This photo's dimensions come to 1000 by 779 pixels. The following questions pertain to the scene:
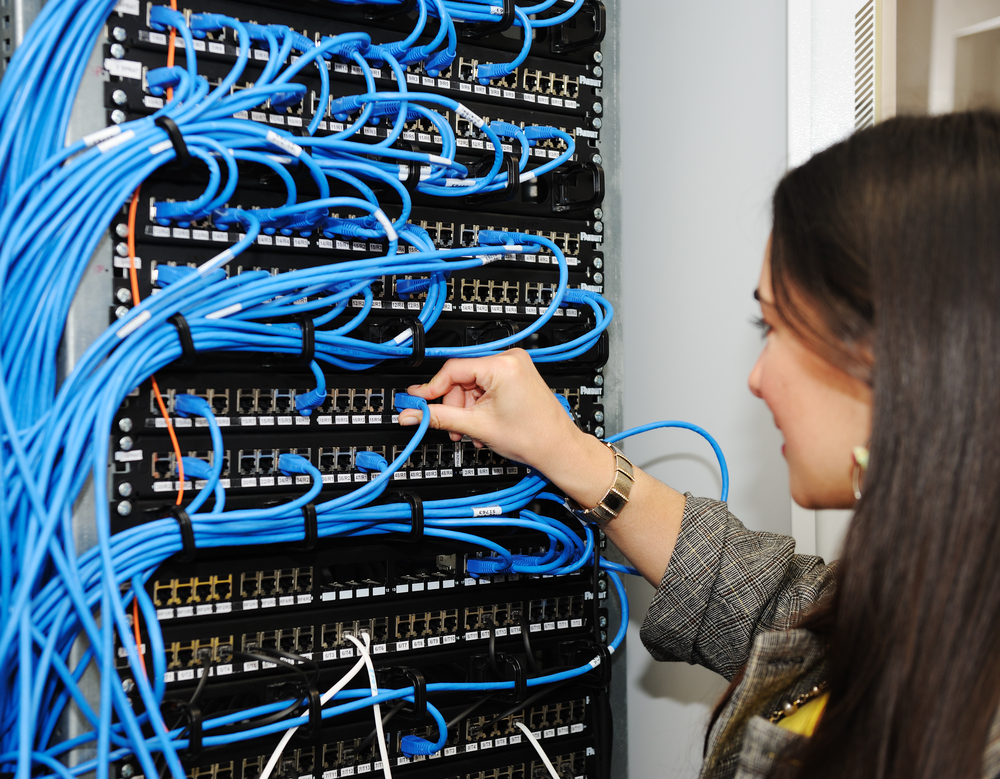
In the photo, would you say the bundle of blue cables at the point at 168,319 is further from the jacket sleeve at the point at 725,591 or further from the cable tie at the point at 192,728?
the jacket sleeve at the point at 725,591

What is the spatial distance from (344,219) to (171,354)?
29cm

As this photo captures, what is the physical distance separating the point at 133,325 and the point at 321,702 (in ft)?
1.67

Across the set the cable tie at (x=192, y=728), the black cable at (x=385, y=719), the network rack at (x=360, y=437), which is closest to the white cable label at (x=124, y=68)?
the network rack at (x=360, y=437)

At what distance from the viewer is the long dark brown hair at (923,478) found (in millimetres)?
612

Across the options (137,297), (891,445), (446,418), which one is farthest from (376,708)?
(891,445)

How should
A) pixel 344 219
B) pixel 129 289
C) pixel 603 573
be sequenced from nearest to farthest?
pixel 129 289 < pixel 344 219 < pixel 603 573

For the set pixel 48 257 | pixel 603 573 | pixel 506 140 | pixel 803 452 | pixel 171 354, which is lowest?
pixel 603 573

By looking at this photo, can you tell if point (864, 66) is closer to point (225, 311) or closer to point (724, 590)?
point (724, 590)

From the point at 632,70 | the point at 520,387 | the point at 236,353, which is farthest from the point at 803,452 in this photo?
the point at 632,70

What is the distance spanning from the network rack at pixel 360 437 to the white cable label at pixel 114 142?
2cm

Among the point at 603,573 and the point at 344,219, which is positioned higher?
the point at 344,219

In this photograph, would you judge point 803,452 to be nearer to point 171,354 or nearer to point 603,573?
point 603,573

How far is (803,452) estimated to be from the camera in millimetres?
800

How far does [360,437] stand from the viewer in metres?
1.08
